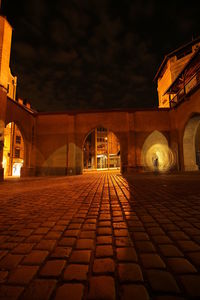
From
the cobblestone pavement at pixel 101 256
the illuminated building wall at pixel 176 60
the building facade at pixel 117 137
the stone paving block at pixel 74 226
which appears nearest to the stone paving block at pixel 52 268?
the cobblestone pavement at pixel 101 256

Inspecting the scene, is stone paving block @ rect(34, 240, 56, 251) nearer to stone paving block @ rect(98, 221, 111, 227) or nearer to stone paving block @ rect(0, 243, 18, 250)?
stone paving block @ rect(0, 243, 18, 250)

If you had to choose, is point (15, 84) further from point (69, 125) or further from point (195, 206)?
point (195, 206)

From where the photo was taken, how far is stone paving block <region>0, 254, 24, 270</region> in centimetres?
125

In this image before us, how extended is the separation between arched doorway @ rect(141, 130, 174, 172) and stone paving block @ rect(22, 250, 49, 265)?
578 inches

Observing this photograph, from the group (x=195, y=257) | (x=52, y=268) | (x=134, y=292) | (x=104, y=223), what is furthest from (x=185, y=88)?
(x=52, y=268)

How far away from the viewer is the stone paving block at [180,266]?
1150 millimetres

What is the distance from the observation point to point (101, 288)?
3.26 feet

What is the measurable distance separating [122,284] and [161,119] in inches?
650

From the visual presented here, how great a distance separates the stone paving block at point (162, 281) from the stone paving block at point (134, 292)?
8 centimetres

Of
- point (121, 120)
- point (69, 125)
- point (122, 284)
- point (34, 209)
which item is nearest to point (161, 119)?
point (121, 120)

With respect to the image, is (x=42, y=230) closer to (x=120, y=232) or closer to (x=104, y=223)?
(x=104, y=223)

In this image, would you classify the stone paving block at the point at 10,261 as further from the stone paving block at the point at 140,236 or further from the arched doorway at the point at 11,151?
the arched doorway at the point at 11,151

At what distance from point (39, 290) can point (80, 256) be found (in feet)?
1.52

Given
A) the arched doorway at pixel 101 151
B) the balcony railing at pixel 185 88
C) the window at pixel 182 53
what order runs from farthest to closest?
1. the arched doorway at pixel 101 151
2. the window at pixel 182 53
3. the balcony railing at pixel 185 88
